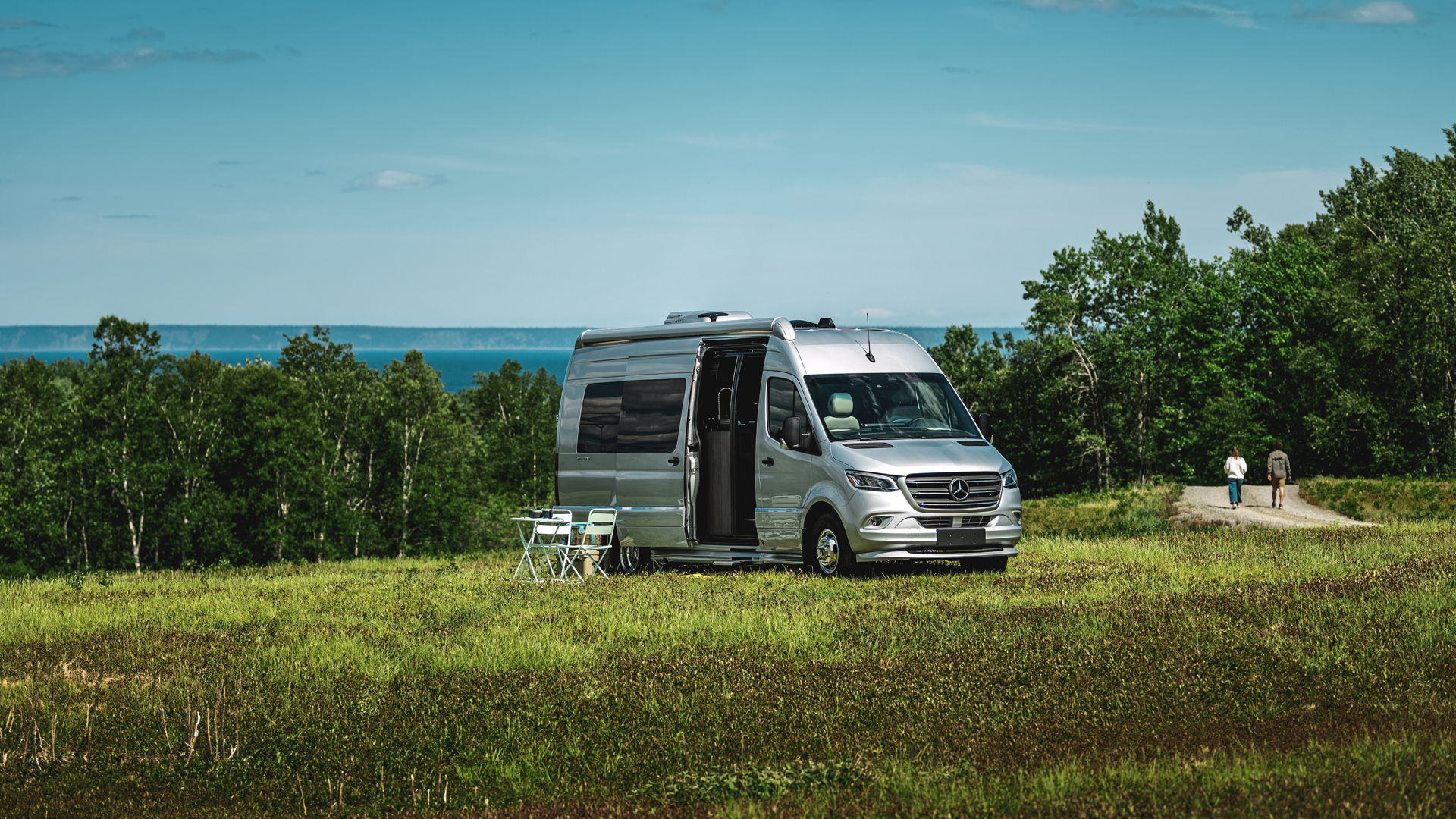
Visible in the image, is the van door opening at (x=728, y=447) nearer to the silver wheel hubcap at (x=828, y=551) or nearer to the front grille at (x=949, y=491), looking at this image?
the silver wheel hubcap at (x=828, y=551)

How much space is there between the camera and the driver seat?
14719mm

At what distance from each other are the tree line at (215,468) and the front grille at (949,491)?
4271 centimetres

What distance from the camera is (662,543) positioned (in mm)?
16250

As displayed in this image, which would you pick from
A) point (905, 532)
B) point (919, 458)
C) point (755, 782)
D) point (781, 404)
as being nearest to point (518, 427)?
point (781, 404)

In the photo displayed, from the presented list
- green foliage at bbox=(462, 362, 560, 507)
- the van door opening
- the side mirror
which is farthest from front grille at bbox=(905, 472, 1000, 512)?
green foliage at bbox=(462, 362, 560, 507)

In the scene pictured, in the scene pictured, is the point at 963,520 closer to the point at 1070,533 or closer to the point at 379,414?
the point at 1070,533

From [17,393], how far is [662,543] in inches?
2142

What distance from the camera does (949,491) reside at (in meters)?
13.9

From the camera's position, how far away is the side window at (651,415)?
16219 mm

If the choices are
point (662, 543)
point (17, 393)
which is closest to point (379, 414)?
point (17, 393)

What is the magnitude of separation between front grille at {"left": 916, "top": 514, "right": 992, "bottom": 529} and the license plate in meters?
0.06

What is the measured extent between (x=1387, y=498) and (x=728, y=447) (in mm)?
20315

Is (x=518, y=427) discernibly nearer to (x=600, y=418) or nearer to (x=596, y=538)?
(x=600, y=418)

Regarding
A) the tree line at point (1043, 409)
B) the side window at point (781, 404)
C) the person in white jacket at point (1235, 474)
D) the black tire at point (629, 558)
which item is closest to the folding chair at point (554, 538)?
the black tire at point (629, 558)
